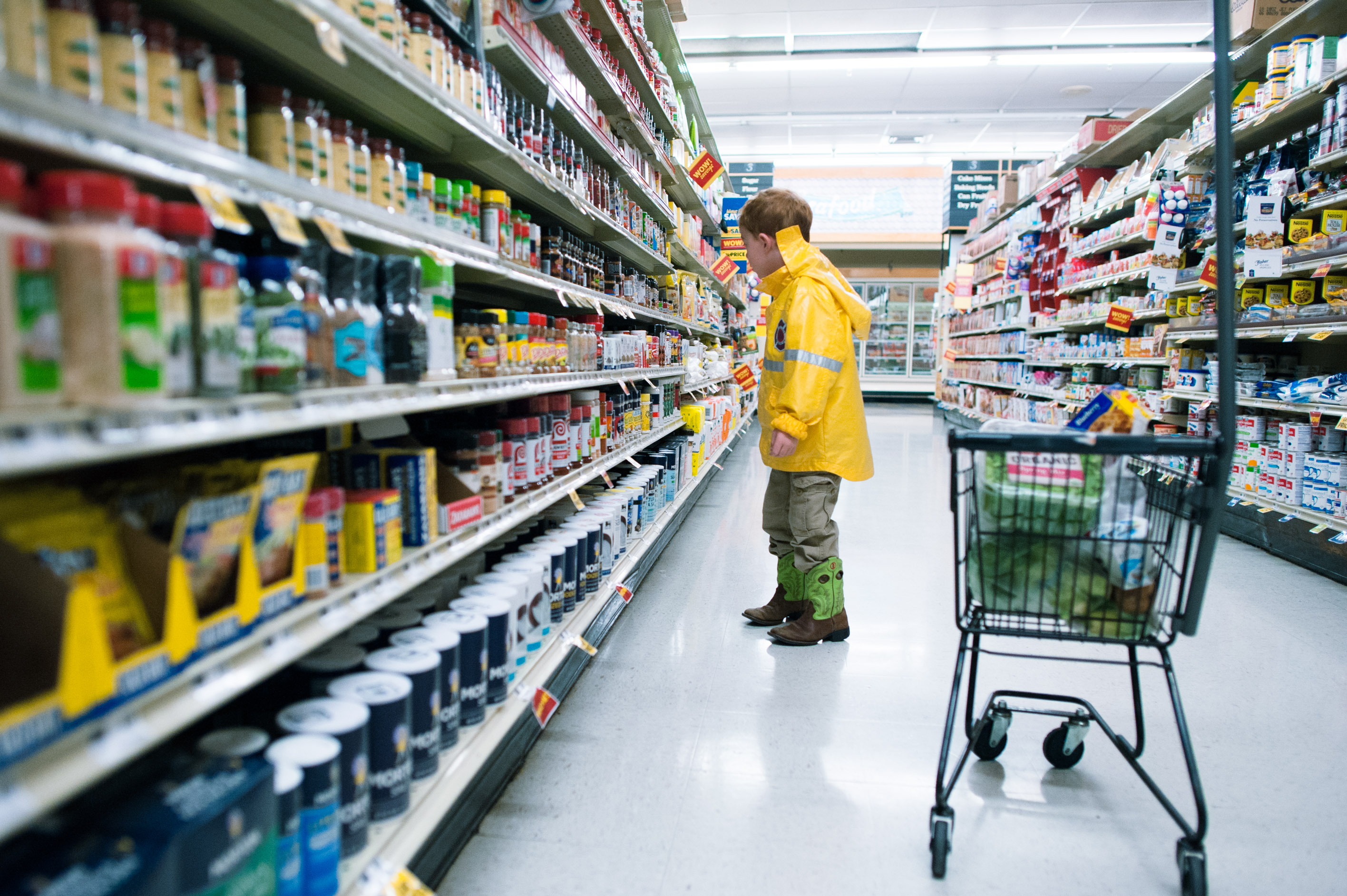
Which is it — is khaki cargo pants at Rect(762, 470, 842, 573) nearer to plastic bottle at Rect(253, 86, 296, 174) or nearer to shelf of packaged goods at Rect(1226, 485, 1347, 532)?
shelf of packaged goods at Rect(1226, 485, 1347, 532)

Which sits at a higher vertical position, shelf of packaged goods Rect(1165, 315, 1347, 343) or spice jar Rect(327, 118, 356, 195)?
spice jar Rect(327, 118, 356, 195)

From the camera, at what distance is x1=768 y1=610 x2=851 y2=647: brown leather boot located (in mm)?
2889

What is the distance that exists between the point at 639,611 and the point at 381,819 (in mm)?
1966

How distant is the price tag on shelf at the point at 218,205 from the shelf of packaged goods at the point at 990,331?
9.05 m

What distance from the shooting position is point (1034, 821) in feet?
5.98

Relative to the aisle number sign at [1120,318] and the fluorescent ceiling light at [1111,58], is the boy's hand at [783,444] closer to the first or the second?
the aisle number sign at [1120,318]

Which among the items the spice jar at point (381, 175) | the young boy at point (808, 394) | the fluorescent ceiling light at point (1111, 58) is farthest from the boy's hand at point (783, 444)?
the fluorescent ceiling light at point (1111, 58)

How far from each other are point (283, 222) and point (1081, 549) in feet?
5.39

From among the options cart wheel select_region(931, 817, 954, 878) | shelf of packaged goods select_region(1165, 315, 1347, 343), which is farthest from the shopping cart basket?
shelf of packaged goods select_region(1165, 315, 1347, 343)

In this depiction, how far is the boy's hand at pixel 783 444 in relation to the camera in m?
2.66

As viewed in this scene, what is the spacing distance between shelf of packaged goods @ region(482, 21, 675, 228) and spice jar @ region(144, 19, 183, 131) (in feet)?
3.81

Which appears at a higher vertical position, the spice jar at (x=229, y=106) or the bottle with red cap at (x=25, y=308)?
the spice jar at (x=229, y=106)

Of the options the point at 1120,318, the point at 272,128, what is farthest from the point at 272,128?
the point at 1120,318

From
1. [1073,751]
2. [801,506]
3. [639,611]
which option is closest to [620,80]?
[801,506]
